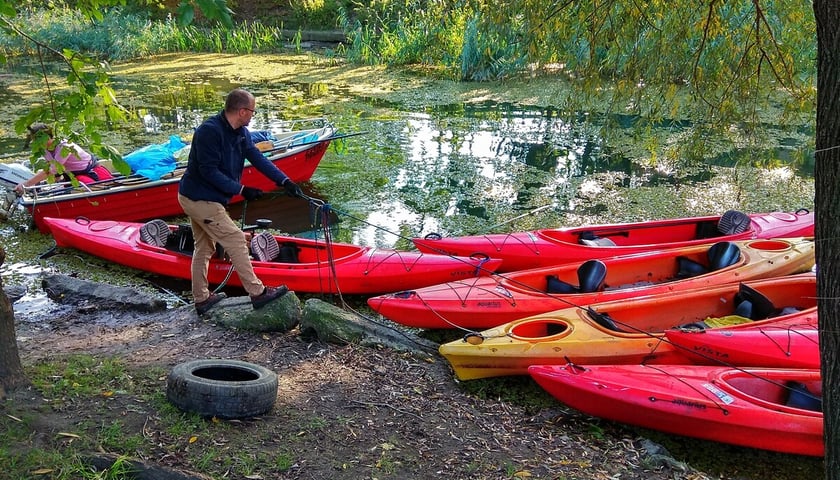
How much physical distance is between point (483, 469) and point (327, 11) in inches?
773

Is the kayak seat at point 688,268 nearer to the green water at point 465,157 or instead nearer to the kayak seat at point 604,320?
the green water at point 465,157

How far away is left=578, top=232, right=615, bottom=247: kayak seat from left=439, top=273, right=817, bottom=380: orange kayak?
126cm

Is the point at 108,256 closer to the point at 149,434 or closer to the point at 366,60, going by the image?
the point at 149,434

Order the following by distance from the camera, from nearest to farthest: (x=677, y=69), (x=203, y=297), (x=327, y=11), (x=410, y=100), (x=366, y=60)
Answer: (x=677, y=69)
(x=203, y=297)
(x=410, y=100)
(x=366, y=60)
(x=327, y=11)

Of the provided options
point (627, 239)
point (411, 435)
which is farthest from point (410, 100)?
point (411, 435)

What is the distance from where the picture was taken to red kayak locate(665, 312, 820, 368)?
4.63 m

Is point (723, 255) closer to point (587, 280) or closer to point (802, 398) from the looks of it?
point (587, 280)

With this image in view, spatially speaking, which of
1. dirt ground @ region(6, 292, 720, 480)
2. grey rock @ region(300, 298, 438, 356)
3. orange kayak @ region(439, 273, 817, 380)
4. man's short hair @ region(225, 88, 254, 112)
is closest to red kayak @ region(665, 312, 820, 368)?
orange kayak @ region(439, 273, 817, 380)

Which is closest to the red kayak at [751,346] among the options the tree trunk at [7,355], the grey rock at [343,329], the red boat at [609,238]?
the red boat at [609,238]

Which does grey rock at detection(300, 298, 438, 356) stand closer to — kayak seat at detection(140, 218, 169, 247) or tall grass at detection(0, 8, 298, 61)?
kayak seat at detection(140, 218, 169, 247)

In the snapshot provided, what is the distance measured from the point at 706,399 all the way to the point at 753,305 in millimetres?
1443

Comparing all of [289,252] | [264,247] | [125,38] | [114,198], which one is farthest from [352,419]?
[125,38]

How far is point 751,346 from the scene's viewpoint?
4.64 meters

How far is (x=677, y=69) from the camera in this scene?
15.4 feet
